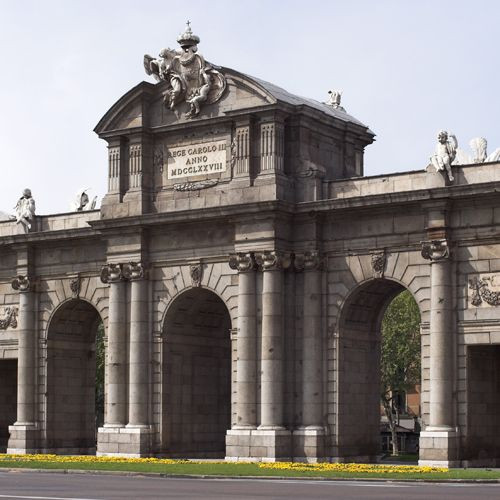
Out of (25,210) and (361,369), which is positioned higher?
(25,210)

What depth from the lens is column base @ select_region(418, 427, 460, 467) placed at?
50.3 meters

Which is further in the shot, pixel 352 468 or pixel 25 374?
pixel 25 374

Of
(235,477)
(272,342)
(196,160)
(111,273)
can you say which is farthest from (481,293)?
(111,273)

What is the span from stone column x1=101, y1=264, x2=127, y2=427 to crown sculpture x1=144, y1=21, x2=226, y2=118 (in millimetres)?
7977

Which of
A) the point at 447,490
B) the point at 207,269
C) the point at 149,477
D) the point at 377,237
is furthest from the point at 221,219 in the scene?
the point at 447,490

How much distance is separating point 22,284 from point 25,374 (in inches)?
172

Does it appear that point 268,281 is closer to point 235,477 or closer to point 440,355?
point 440,355

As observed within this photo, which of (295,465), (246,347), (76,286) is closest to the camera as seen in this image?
(295,465)

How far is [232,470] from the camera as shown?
148ft

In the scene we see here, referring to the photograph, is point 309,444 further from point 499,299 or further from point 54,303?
point 54,303

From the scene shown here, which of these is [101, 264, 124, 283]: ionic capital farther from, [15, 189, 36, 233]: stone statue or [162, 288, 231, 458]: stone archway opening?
[15, 189, 36, 233]: stone statue

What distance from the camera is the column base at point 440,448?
50.3m

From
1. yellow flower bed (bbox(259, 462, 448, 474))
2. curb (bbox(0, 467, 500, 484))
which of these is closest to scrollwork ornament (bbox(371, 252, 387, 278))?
yellow flower bed (bbox(259, 462, 448, 474))

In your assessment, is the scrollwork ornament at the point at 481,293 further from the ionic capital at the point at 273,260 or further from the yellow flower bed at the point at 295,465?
the ionic capital at the point at 273,260
